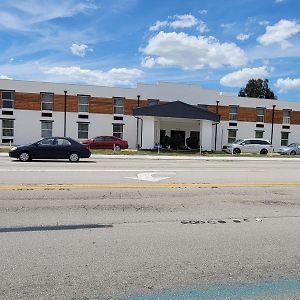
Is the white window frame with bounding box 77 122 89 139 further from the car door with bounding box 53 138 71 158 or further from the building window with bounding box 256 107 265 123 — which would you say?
the building window with bounding box 256 107 265 123

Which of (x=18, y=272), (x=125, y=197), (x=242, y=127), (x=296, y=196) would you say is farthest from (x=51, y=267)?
(x=242, y=127)

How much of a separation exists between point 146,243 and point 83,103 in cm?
3525

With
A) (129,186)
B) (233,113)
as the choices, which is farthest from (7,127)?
(129,186)

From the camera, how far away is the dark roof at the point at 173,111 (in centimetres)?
3478

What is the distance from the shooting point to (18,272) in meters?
4.36

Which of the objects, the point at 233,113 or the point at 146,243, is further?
→ the point at 233,113

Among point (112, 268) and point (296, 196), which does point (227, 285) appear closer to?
point (112, 268)

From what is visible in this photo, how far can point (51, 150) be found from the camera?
2003cm

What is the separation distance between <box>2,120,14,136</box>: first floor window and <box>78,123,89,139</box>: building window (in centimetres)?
655

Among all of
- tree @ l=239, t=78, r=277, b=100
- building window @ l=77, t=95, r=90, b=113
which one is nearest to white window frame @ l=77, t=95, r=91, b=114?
building window @ l=77, t=95, r=90, b=113

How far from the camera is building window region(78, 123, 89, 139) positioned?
39478 millimetres

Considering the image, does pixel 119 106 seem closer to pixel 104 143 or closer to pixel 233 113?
pixel 104 143

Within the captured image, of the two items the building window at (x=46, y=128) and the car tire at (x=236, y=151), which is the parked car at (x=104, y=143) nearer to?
the building window at (x=46, y=128)

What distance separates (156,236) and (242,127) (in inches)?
1611
